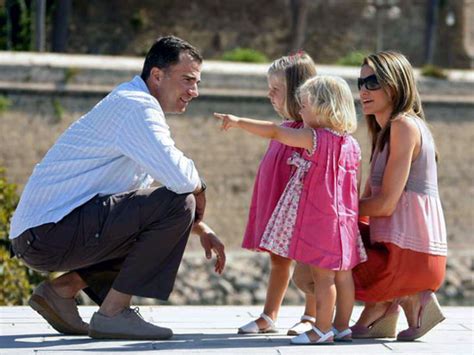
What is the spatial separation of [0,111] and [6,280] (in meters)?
8.81

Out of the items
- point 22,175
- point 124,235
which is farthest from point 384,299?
point 22,175

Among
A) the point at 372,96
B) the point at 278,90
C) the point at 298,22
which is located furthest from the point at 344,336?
the point at 298,22

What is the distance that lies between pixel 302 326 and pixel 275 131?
93cm

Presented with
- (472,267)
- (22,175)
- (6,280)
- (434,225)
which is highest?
(434,225)

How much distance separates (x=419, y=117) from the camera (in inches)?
215

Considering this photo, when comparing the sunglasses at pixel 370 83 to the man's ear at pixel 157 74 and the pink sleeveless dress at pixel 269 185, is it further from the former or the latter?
the man's ear at pixel 157 74

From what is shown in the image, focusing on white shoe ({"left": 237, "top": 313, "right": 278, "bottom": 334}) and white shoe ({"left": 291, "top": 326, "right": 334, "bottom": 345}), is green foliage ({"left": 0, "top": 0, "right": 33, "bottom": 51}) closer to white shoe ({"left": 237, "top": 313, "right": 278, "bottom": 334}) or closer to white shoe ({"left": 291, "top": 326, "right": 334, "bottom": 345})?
white shoe ({"left": 237, "top": 313, "right": 278, "bottom": 334})

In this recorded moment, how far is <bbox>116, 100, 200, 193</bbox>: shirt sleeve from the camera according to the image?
4973 millimetres

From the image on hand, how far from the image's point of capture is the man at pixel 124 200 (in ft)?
16.5

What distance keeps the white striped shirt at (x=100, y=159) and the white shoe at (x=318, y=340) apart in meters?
0.71

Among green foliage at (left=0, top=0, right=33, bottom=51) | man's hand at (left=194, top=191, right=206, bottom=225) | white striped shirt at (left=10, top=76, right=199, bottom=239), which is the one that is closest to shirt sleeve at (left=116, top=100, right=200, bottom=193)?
white striped shirt at (left=10, top=76, right=199, bottom=239)

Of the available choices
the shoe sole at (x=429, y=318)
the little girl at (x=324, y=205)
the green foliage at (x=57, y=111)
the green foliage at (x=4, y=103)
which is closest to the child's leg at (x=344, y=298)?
the little girl at (x=324, y=205)

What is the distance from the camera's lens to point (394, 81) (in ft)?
17.6

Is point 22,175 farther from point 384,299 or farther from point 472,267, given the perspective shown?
point 384,299
